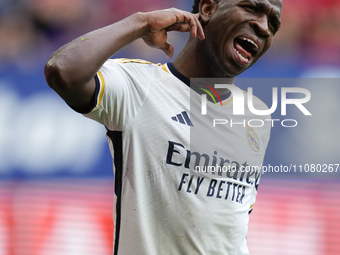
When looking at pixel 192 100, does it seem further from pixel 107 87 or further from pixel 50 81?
pixel 50 81

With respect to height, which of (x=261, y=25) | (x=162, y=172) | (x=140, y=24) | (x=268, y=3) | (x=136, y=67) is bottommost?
(x=162, y=172)

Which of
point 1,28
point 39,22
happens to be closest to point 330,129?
point 39,22

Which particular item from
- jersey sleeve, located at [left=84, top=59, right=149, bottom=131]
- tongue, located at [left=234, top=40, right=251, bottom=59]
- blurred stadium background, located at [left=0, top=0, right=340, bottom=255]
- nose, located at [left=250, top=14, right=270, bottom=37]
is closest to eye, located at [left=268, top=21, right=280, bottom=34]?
nose, located at [left=250, top=14, right=270, bottom=37]

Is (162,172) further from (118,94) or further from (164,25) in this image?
(164,25)

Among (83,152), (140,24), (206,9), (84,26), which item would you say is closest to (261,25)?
(206,9)

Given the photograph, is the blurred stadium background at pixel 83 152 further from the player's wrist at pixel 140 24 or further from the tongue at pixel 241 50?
the player's wrist at pixel 140 24

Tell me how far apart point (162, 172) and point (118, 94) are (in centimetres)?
38

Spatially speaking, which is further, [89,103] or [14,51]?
[14,51]

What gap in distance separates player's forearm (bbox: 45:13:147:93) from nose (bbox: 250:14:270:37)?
0.79m

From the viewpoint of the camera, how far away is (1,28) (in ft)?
9.61

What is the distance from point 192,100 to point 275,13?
2.07 feet

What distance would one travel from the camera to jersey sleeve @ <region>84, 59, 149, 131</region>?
125 cm

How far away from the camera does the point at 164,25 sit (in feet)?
4.51

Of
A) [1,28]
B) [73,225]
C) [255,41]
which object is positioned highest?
[1,28]
